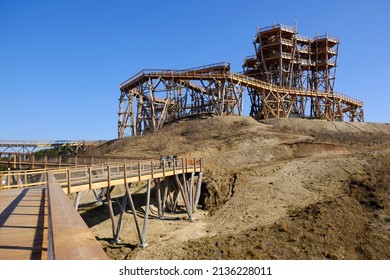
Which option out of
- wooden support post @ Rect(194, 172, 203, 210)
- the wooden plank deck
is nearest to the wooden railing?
wooden support post @ Rect(194, 172, 203, 210)

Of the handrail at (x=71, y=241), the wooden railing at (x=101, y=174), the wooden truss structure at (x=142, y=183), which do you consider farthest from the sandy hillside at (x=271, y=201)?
the handrail at (x=71, y=241)

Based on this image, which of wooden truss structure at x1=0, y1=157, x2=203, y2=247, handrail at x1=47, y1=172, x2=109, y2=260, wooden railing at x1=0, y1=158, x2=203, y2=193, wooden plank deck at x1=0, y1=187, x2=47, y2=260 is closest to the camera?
handrail at x1=47, y1=172, x2=109, y2=260

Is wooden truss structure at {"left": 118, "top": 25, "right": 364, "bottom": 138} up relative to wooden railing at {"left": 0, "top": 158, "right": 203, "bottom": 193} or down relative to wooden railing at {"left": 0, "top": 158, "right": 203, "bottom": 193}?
up

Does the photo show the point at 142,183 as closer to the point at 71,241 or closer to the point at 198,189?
the point at 198,189

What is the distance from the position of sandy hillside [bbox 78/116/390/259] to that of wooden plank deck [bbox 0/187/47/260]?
7.93m

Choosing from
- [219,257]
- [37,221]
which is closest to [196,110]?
[219,257]

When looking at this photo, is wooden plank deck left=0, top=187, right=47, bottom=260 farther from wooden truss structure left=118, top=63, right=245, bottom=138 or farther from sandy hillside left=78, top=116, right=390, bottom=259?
wooden truss structure left=118, top=63, right=245, bottom=138

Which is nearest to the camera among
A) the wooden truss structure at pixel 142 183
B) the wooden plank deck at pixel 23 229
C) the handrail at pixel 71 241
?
the handrail at pixel 71 241

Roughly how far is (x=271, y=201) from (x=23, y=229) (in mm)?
17294

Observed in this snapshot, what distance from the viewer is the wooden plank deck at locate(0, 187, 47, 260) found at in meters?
4.68

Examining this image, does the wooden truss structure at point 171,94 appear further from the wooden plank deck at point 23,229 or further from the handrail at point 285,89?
the wooden plank deck at point 23,229

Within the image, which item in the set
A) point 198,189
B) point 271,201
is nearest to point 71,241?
point 271,201

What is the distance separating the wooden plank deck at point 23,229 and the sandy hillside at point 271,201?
793cm

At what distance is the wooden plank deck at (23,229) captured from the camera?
4676 millimetres
